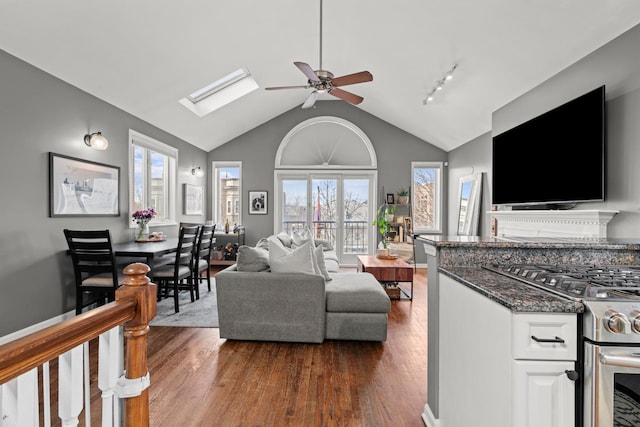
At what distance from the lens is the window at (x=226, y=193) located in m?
7.37

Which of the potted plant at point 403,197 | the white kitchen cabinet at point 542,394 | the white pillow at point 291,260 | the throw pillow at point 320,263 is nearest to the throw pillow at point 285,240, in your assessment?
the throw pillow at point 320,263

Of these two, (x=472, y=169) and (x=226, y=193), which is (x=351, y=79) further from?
(x=226, y=193)

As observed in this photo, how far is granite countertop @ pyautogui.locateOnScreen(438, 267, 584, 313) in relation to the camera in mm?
1082

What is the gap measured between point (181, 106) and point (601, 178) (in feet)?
16.7

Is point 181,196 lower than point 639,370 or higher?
higher

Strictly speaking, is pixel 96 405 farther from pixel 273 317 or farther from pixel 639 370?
pixel 639 370

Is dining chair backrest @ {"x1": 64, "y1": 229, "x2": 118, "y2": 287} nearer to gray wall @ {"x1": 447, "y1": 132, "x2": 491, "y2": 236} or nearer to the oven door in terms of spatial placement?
the oven door

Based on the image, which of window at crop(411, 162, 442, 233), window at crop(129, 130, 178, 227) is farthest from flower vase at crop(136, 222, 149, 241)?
window at crop(411, 162, 442, 233)

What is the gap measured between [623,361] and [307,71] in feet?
9.45

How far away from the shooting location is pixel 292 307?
2.96m

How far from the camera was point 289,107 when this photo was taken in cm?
711

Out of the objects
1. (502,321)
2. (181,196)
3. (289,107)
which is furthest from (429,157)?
(502,321)

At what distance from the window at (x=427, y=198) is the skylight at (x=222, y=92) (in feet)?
12.4

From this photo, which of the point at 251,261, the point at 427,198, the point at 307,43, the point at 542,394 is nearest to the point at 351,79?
the point at 307,43
